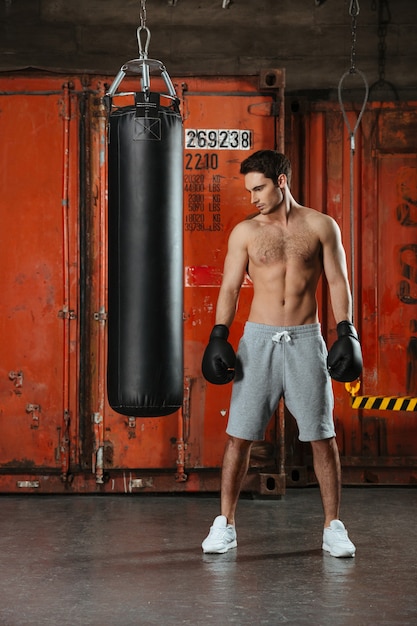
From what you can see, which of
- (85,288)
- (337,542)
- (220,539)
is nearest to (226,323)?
(220,539)

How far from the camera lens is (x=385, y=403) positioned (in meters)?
5.47

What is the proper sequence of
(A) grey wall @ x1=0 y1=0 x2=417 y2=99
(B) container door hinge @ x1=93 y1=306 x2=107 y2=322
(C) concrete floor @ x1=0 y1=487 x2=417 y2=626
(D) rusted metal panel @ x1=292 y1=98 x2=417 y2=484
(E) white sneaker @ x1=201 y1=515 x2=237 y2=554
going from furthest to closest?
1. (A) grey wall @ x1=0 y1=0 x2=417 y2=99
2. (D) rusted metal panel @ x1=292 y1=98 x2=417 y2=484
3. (B) container door hinge @ x1=93 y1=306 x2=107 y2=322
4. (E) white sneaker @ x1=201 y1=515 x2=237 y2=554
5. (C) concrete floor @ x1=0 y1=487 x2=417 y2=626

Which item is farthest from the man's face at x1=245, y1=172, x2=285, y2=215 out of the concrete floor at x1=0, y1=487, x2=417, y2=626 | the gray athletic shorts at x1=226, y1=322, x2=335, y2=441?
the concrete floor at x1=0, y1=487, x2=417, y2=626

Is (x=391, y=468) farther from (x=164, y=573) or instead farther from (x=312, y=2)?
(x=312, y=2)

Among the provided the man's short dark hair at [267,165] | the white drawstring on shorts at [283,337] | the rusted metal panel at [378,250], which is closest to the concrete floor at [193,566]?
the rusted metal panel at [378,250]

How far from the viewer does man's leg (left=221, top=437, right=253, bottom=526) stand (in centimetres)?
415

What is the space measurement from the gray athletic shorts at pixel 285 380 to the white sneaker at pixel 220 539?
0.41m

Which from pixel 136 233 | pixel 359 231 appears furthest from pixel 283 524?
pixel 359 231

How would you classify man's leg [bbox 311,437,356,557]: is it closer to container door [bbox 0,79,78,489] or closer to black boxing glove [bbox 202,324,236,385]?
black boxing glove [bbox 202,324,236,385]

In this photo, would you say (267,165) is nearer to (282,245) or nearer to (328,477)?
(282,245)

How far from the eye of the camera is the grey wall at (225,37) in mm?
6234

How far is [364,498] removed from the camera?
553 cm

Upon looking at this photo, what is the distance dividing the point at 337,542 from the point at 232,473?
1.85ft

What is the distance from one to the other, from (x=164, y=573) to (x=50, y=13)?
418cm
